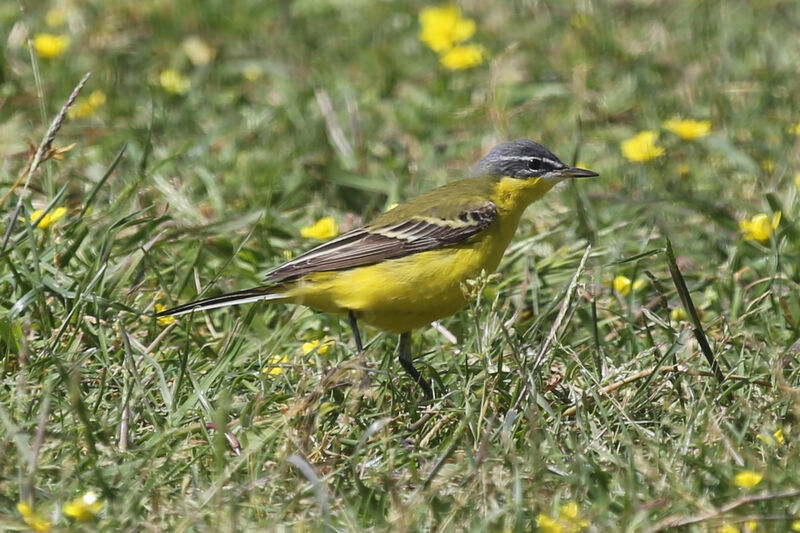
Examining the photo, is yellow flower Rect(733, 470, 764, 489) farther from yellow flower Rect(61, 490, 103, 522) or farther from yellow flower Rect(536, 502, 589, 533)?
yellow flower Rect(61, 490, 103, 522)

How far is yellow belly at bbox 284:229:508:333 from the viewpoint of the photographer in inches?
221

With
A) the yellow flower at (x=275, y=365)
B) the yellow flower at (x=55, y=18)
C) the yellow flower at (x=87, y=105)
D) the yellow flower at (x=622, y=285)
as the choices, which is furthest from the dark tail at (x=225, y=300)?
the yellow flower at (x=55, y=18)

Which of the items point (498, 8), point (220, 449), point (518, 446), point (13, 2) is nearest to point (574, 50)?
point (498, 8)

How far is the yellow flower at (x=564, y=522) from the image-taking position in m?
3.79

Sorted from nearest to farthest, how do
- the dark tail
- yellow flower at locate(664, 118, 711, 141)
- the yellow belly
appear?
the dark tail
the yellow belly
yellow flower at locate(664, 118, 711, 141)

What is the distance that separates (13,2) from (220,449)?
6.89 m

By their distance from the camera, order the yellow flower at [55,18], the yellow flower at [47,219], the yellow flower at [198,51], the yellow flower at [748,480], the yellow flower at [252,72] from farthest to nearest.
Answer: the yellow flower at [55,18] < the yellow flower at [198,51] < the yellow flower at [252,72] < the yellow flower at [47,219] < the yellow flower at [748,480]

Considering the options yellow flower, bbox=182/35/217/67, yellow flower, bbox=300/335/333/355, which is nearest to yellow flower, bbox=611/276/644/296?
yellow flower, bbox=300/335/333/355

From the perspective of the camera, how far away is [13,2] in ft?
32.5

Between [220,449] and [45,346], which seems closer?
[220,449]

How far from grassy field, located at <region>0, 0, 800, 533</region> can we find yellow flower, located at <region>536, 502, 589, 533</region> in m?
0.01

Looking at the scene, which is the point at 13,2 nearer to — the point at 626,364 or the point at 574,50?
the point at 574,50

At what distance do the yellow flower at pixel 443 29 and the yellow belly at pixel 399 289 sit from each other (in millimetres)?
4022

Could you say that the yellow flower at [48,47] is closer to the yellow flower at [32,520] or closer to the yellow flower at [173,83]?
the yellow flower at [173,83]
